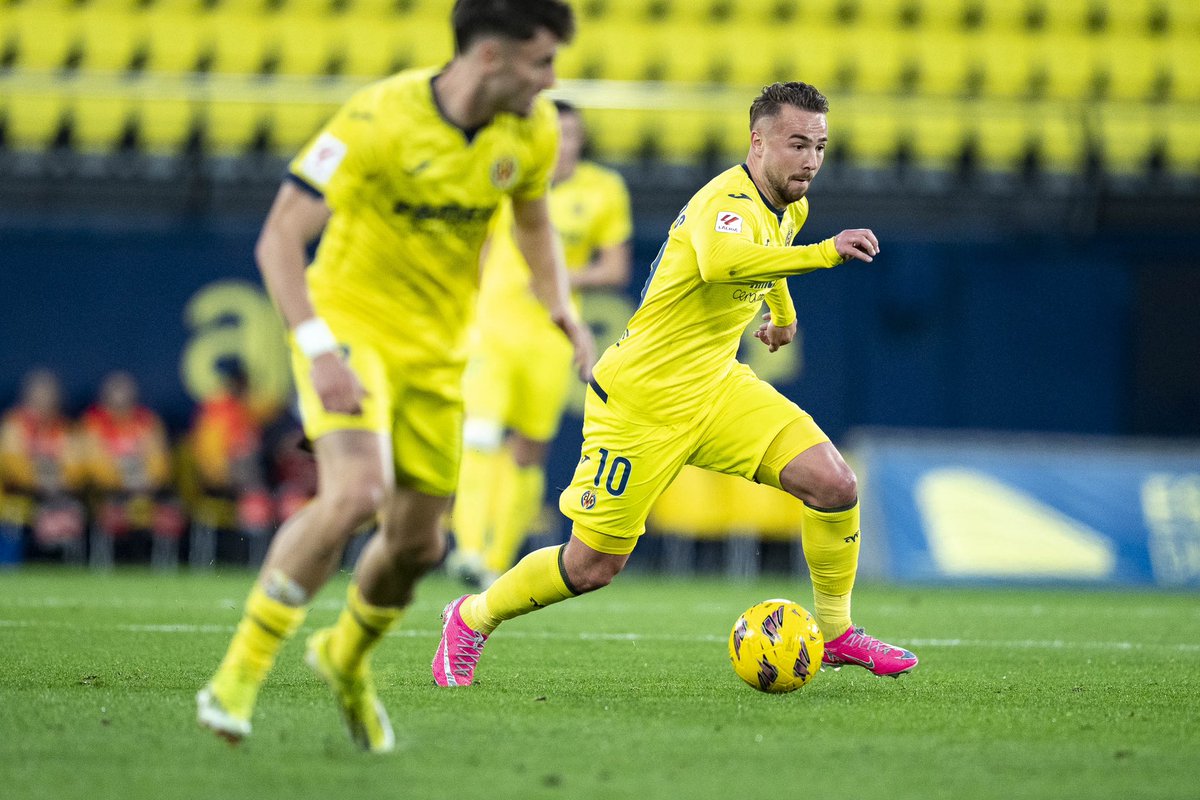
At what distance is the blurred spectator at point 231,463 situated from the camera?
12.5m

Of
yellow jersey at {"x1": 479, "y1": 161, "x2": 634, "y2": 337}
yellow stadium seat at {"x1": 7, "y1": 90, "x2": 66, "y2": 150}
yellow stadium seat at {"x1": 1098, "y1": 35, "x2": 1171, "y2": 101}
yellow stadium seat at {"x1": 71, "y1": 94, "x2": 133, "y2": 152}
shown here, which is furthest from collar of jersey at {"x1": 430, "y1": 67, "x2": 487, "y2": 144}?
yellow stadium seat at {"x1": 1098, "y1": 35, "x2": 1171, "y2": 101}

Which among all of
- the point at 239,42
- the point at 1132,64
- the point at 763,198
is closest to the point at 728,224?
the point at 763,198

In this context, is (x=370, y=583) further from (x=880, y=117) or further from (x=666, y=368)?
(x=880, y=117)

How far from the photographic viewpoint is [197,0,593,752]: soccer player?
3.98 m

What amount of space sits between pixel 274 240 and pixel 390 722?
1.55m

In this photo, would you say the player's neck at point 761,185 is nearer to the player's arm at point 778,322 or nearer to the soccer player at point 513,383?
the player's arm at point 778,322

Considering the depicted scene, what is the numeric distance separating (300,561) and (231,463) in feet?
28.9

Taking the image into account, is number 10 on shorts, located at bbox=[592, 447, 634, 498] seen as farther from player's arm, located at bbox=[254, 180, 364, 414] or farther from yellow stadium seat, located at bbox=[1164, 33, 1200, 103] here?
yellow stadium seat, located at bbox=[1164, 33, 1200, 103]

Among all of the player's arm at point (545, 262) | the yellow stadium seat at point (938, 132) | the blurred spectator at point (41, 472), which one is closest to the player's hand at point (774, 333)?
the player's arm at point (545, 262)

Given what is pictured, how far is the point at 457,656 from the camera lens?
5.68 meters

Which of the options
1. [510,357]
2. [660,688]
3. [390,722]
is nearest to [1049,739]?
[660,688]

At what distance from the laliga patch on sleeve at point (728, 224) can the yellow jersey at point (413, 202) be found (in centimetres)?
122

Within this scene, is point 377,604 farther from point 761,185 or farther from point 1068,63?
point 1068,63

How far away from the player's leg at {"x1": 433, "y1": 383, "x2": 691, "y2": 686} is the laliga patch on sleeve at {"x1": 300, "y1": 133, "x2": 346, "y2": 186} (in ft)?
6.74
